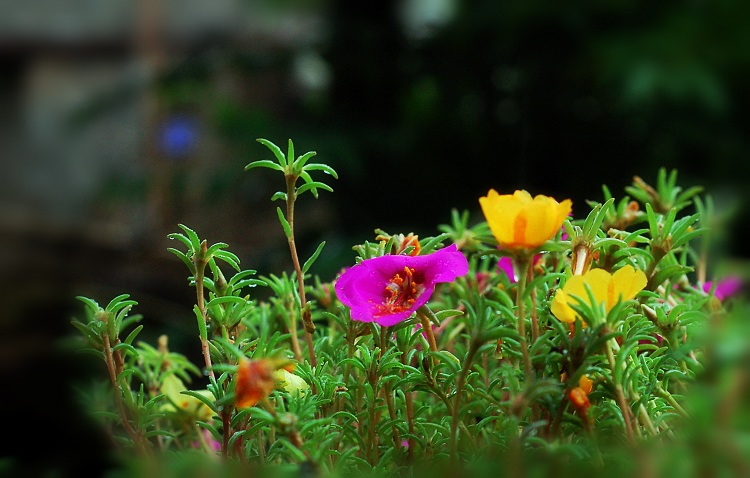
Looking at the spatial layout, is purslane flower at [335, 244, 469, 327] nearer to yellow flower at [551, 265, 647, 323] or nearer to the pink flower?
yellow flower at [551, 265, 647, 323]

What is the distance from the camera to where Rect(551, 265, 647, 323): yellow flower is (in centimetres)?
38

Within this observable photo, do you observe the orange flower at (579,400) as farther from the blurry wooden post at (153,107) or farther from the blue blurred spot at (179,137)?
the blue blurred spot at (179,137)

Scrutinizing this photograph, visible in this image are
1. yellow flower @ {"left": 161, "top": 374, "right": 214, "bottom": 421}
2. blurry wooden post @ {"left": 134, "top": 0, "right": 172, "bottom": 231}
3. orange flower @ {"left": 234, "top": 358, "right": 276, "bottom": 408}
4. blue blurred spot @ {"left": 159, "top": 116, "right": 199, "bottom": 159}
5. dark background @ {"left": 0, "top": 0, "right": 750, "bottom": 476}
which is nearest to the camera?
orange flower @ {"left": 234, "top": 358, "right": 276, "bottom": 408}

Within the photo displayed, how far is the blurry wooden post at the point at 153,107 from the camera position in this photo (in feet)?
9.53

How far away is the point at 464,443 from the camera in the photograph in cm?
41

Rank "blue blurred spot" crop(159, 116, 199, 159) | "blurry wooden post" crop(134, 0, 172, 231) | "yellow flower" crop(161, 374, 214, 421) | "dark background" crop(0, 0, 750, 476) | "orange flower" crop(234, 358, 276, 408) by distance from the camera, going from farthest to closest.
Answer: "blue blurred spot" crop(159, 116, 199, 159) → "blurry wooden post" crop(134, 0, 172, 231) → "dark background" crop(0, 0, 750, 476) → "yellow flower" crop(161, 374, 214, 421) → "orange flower" crop(234, 358, 276, 408)

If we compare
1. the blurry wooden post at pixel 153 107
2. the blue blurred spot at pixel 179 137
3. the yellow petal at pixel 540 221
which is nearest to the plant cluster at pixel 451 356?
the yellow petal at pixel 540 221

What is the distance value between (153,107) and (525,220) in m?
3.41

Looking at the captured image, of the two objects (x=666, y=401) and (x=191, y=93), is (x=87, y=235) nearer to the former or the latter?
(x=191, y=93)

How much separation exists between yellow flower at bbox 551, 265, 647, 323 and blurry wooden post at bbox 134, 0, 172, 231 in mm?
2449

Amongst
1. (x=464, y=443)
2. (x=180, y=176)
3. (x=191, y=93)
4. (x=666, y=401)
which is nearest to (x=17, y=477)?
(x=464, y=443)

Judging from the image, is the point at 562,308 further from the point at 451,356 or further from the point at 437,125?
the point at 437,125

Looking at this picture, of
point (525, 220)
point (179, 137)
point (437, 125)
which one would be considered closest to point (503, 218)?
point (525, 220)

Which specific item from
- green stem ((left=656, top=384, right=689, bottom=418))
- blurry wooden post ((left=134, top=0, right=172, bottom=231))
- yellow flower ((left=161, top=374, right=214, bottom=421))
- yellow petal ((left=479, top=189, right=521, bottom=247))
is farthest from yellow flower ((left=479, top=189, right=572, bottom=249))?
blurry wooden post ((left=134, top=0, right=172, bottom=231))
